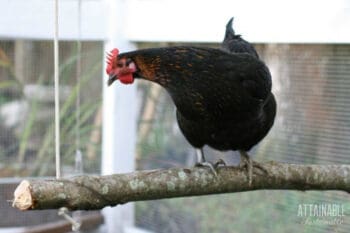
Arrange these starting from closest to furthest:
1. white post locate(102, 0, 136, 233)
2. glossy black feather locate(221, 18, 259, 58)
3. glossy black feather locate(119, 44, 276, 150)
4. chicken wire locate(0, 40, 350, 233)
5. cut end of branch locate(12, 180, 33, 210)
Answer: cut end of branch locate(12, 180, 33, 210)
glossy black feather locate(119, 44, 276, 150)
glossy black feather locate(221, 18, 259, 58)
chicken wire locate(0, 40, 350, 233)
white post locate(102, 0, 136, 233)

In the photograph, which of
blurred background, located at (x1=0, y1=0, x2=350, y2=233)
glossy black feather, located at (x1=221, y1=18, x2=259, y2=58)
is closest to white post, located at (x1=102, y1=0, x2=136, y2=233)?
blurred background, located at (x1=0, y1=0, x2=350, y2=233)

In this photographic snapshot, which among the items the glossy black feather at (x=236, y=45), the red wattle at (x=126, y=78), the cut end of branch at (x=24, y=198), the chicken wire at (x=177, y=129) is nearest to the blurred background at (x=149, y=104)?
the chicken wire at (x=177, y=129)

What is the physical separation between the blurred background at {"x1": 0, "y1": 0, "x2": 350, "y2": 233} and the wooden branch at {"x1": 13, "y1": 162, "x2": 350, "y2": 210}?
377 mm

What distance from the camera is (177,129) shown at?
2.21 meters

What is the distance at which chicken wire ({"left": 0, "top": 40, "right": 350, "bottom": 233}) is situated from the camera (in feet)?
5.56

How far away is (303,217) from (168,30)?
33.9 inches

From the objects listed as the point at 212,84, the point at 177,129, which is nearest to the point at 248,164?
the point at 212,84

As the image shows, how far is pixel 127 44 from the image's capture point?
2289mm

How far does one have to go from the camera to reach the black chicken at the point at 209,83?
1.25 m

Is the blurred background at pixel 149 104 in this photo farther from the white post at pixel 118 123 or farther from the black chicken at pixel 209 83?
the black chicken at pixel 209 83

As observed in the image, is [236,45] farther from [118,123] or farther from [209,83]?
[118,123]

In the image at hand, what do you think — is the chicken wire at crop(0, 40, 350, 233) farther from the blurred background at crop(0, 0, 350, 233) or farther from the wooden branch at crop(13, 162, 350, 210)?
the wooden branch at crop(13, 162, 350, 210)

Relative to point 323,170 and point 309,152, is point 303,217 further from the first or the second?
point 323,170

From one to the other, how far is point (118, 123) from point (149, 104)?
0.15 m
